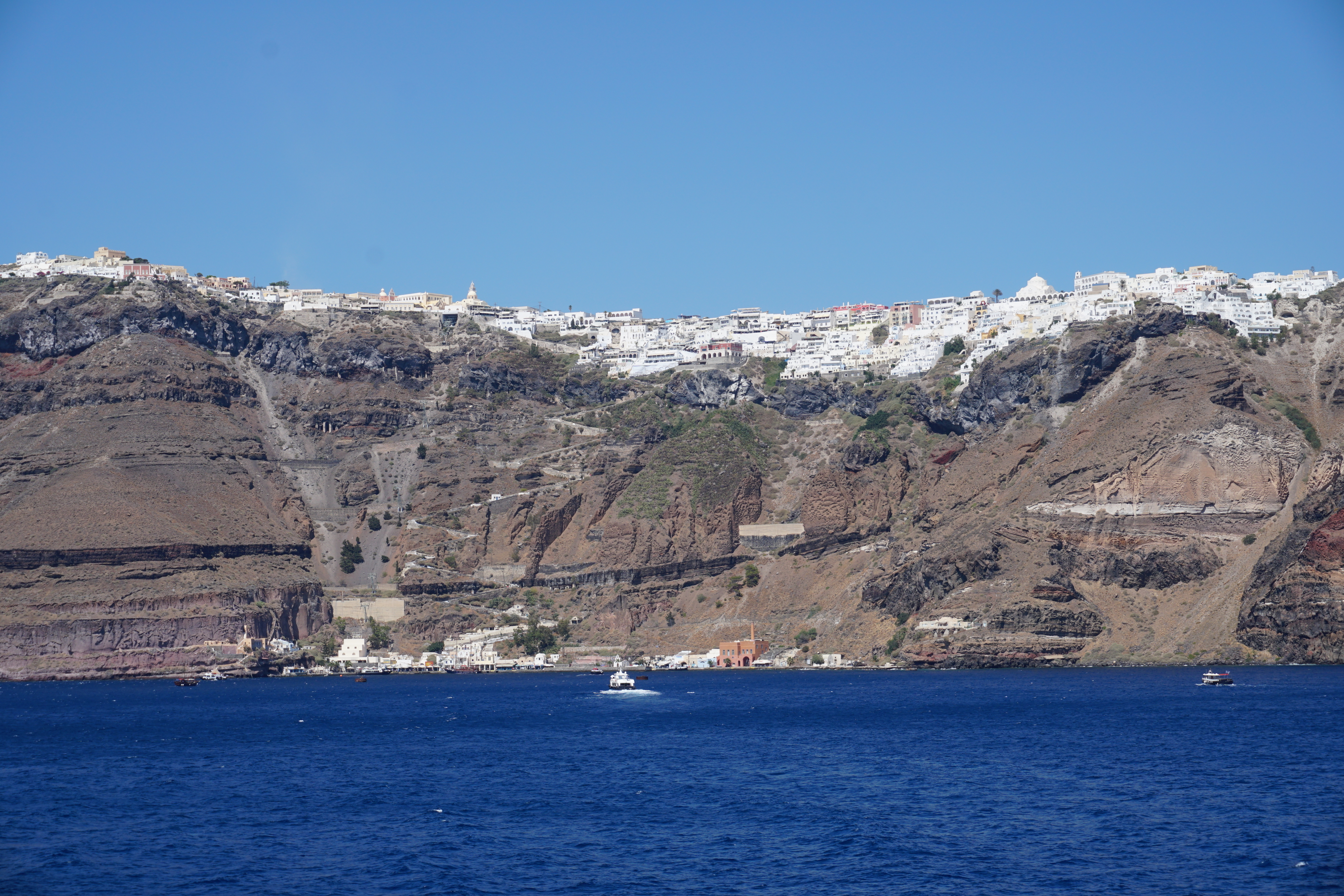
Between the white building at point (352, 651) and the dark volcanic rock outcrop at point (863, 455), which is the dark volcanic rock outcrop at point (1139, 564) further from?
the white building at point (352, 651)

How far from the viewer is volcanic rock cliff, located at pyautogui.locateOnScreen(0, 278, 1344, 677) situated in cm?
12988

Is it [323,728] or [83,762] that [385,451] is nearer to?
[323,728]

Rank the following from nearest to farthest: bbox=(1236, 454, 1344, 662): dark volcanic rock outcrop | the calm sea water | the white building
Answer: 1. the calm sea water
2. bbox=(1236, 454, 1344, 662): dark volcanic rock outcrop
3. the white building

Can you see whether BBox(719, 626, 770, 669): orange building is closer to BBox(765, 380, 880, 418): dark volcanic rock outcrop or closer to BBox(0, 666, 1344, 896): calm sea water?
BBox(0, 666, 1344, 896): calm sea water

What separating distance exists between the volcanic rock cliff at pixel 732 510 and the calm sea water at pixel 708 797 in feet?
64.6

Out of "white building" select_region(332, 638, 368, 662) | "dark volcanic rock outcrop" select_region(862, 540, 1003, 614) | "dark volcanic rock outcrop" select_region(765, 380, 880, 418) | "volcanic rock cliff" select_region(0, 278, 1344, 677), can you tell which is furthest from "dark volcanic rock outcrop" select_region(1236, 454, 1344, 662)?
"white building" select_region(332, 638, 368, 662)

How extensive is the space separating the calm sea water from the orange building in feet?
123

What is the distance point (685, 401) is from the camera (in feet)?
636

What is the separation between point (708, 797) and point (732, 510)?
10088 cm

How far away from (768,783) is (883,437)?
10390 cm

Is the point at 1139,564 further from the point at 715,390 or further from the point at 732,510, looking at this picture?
the point at 715,390

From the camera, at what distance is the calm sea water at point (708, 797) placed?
1946 inches

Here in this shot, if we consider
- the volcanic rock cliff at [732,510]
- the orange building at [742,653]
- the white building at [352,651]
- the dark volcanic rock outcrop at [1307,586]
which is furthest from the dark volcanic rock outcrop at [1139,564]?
the white building at [352,651]

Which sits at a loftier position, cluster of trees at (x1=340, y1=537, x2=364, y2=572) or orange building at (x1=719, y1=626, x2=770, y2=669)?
cluster of trees at (x1=340, y1=537, x2=364, y2=572)
